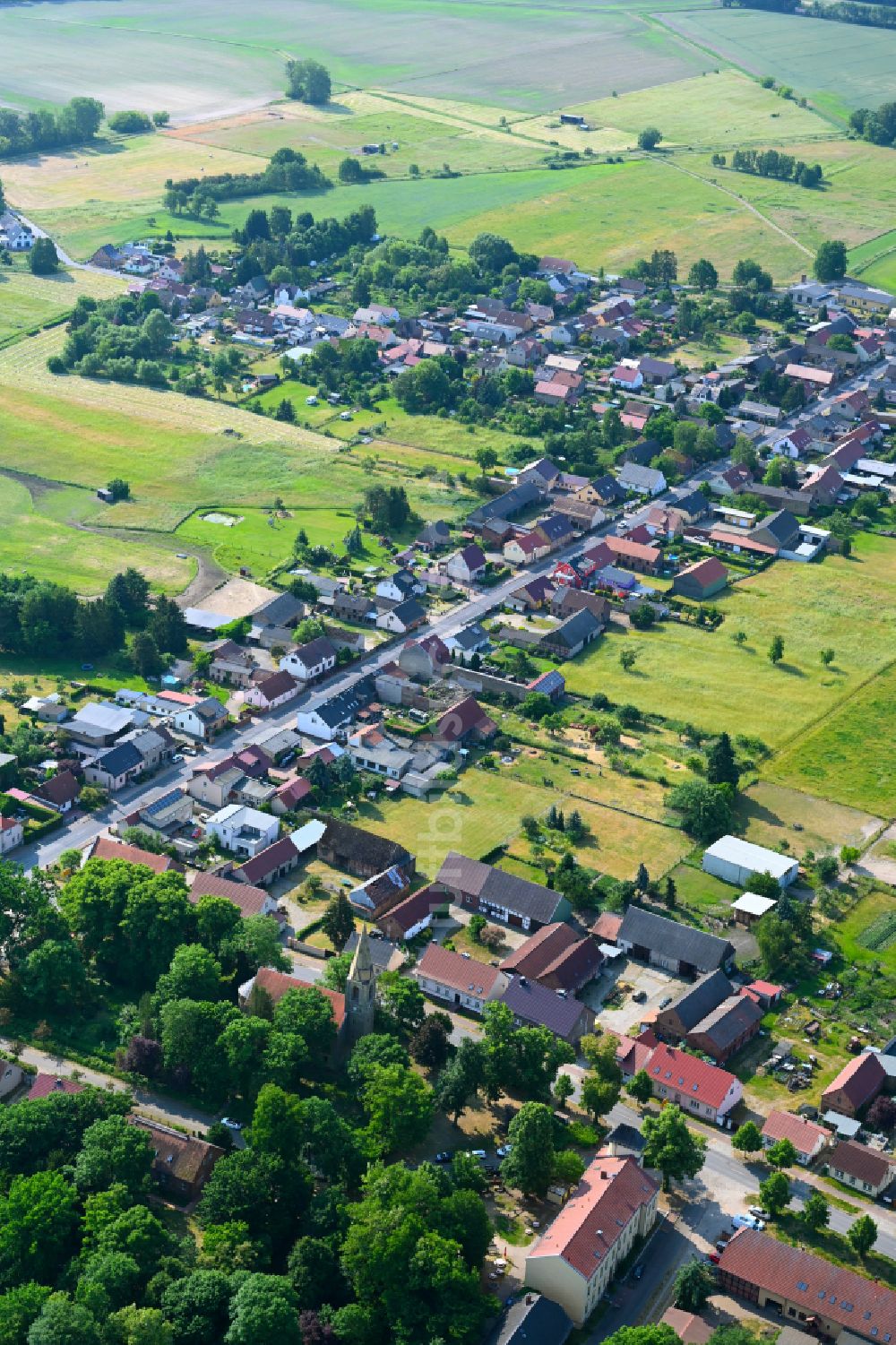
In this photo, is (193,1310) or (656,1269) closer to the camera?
(193,1310)

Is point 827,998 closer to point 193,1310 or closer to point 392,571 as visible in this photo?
point 193,1310

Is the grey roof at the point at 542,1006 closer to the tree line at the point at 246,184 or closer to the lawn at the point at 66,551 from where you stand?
the lawn at the point at 66,551

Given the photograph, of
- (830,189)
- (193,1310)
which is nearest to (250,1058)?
(193,1310)

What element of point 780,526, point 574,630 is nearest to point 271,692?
point 574,630

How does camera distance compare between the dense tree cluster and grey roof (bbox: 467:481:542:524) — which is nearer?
grey roof (bbox: 467:481:542:524)

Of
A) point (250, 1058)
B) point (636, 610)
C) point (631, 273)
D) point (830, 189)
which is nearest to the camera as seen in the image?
point (250, 1058)

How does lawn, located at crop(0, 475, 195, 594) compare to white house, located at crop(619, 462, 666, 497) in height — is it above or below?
below

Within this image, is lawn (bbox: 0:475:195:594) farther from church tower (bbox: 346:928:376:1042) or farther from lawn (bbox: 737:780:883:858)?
church tower (bbox: 346:928:376:1042)

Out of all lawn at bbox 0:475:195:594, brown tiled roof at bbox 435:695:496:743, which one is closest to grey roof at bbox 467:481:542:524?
lawn at bbox 0:475:195:594
